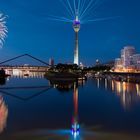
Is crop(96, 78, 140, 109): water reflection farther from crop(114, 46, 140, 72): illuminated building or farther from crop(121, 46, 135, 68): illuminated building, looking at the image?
crop(121, 46, 135, 68): illuminated building

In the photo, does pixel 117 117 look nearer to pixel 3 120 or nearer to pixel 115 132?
pixel 115 132

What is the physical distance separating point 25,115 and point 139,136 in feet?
32.6

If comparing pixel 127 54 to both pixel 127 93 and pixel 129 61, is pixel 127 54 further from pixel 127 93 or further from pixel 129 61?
pixel 127 93

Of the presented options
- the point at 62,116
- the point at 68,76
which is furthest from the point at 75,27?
the point at 62,116

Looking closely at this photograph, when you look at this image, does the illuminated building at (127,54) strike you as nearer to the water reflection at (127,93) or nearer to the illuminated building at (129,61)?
the illuminated building at (129,61)

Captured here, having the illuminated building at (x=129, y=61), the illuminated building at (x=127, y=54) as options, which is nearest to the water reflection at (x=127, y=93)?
the illuminated building at (x=129, y=61)

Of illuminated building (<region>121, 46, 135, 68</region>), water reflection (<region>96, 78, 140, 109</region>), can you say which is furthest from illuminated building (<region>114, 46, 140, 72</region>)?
water reflection (<region>96, 78, 140, 109</region>)

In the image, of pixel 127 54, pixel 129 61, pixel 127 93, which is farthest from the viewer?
pixel 127 54

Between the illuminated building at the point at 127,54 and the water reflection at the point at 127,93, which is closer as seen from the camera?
the water reflection at the point at 127,93

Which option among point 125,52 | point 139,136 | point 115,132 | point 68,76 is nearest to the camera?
point 139,136

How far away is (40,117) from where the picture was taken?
21062 mm

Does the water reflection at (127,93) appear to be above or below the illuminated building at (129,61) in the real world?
below

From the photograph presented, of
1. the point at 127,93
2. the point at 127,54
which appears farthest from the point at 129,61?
the point at 127,93

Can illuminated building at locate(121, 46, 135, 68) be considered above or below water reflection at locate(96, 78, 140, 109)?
above
